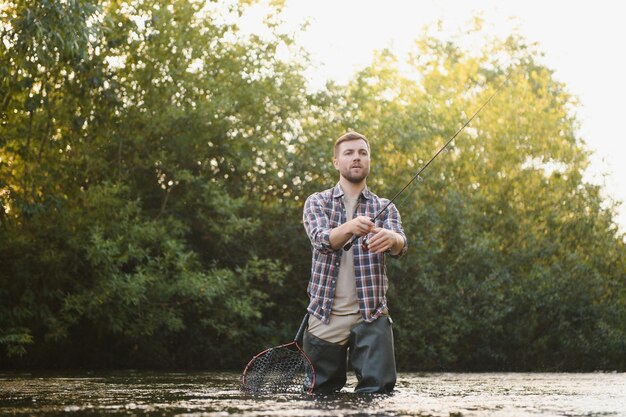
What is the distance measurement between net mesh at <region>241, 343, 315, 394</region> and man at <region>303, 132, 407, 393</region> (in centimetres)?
8

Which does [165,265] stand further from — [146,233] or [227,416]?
[227,416]

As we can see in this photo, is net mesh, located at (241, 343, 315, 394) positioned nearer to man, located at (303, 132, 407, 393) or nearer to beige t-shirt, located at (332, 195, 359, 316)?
man, located at (303, 132, 407, 393)

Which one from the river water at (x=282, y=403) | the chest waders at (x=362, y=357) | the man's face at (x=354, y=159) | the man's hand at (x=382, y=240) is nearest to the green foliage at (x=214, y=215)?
the river water at (x=282, y=403)

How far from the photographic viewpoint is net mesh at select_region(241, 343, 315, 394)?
7.43 m

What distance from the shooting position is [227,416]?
18.1 feet

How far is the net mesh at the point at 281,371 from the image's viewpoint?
7430 mm

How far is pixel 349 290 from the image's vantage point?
7.29 metres

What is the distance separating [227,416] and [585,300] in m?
20.7

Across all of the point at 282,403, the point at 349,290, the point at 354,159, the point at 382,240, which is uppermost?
the point at 354,159

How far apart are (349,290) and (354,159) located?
0.89 metres

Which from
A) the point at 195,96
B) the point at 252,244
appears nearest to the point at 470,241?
the point at 252,244

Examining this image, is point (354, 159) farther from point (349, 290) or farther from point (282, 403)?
point (282, 403)

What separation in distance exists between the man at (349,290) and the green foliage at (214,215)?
526 centimetres

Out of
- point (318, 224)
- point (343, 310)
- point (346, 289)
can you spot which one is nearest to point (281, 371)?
point (343, 310)
